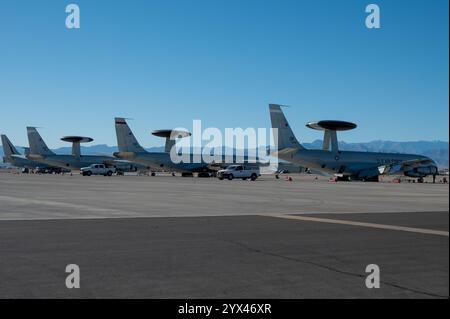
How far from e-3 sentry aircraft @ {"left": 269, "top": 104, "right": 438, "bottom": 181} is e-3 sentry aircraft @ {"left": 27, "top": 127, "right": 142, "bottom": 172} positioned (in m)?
43.5

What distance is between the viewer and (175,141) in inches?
4126

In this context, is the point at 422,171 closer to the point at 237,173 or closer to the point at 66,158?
the point at 237,173

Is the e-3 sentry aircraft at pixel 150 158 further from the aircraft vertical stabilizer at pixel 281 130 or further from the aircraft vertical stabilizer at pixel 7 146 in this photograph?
the aircraft vertical stabilizer at pixel 7 146

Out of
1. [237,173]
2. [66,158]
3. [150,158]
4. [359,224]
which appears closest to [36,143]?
[66,158]

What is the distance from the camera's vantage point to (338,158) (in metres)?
75.2

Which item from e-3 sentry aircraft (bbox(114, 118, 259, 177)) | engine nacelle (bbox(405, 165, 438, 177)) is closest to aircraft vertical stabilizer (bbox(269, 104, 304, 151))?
engine nacelle (bbox(405, 165, 438, 177))

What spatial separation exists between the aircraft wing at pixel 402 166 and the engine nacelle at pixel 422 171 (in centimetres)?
46

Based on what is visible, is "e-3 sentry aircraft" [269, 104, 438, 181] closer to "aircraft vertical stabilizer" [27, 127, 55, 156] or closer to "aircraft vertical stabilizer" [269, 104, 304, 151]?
"aircraft vertical stabilizer" [269, 104, 304, 151]

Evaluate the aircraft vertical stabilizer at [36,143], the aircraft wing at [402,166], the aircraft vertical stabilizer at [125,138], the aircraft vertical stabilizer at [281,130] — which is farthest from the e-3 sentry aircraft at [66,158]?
the aircraft wing at [402,166]

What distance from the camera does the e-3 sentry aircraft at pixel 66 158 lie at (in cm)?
10712

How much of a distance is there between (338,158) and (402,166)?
454 inches
